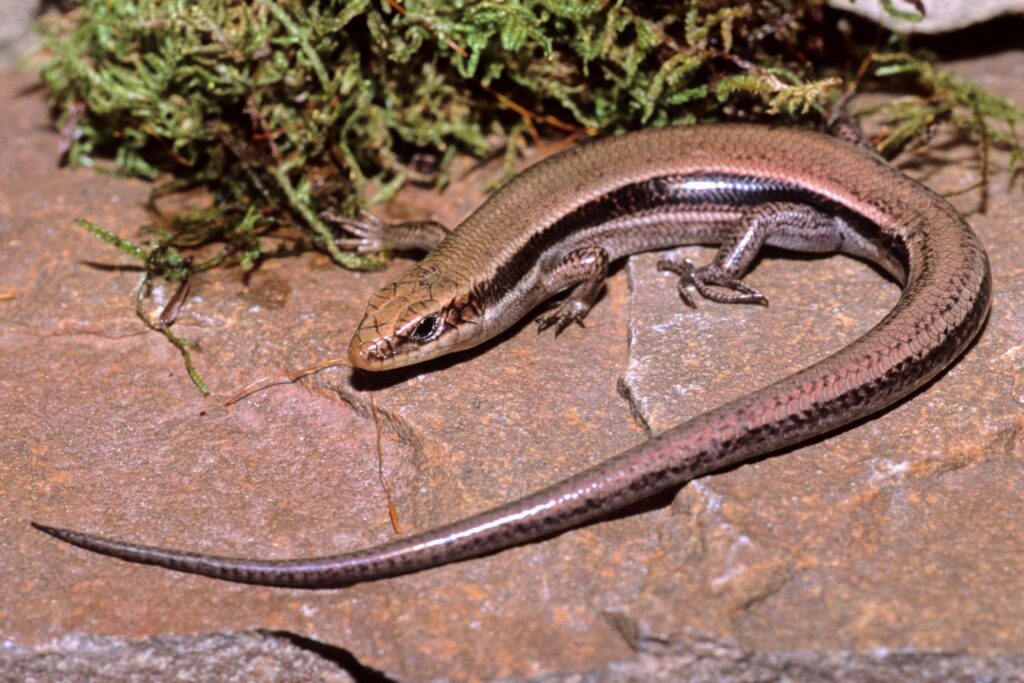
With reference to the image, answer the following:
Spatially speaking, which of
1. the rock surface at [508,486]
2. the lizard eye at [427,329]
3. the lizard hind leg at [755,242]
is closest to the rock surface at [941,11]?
the rock surface at [508,486]

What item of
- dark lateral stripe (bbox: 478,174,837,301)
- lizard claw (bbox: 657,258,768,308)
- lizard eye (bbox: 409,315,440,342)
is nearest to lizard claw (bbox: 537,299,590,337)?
dark lateral stripe (bbox: 478,174,837,301)

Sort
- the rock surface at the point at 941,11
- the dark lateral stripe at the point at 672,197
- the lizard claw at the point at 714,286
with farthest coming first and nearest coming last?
the rock surface at the point at 941,11 → the dark lateral stripe at the point at 672,197 → the lizard claw at the point at 714,286

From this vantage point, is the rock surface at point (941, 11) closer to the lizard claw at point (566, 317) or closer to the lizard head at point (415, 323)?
the lizard claw at point (566, 317)

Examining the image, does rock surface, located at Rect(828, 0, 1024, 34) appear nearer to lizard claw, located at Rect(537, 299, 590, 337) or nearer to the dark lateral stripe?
the dark lateral stripe

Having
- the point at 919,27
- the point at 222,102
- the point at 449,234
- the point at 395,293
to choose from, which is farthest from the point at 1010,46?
the point at 222,102

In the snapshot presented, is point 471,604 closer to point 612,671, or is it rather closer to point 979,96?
point 612,671

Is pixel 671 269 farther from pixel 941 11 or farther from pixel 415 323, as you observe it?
pixel 941 11
